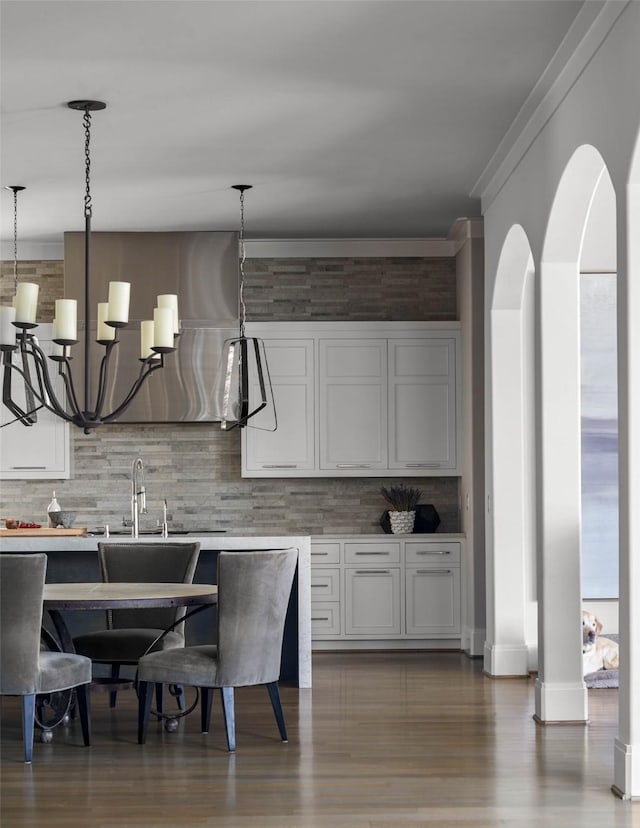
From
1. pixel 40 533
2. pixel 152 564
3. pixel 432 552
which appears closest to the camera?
pixel 152 564

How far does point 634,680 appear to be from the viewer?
3.64 meters

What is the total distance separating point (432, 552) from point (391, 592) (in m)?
0.39

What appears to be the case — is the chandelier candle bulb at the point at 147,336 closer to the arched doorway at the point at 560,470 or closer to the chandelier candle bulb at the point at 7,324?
the chandelier candle bulb at the point at 7,324

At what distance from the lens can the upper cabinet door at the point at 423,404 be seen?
7.52m

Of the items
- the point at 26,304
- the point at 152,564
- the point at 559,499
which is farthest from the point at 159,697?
the point at 559,499

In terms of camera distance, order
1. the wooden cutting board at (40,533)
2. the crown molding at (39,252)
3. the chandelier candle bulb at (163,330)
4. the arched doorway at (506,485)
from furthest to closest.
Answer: the crown molding at (39,252) → the wooden cutting board at (40,533) → the arched doorway at (506,485) → the chandelier candle bulb at (163,330)

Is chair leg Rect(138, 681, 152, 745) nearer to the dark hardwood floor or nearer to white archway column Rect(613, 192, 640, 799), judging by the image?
the dark hardwood floor

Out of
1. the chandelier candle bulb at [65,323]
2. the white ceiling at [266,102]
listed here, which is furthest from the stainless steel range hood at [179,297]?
the chandelier candle bulb at [65,323]

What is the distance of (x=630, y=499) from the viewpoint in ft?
12.1

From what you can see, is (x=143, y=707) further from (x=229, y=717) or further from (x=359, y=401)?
(x=359, y=401)

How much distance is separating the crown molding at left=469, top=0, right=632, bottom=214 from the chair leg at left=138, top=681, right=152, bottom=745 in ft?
10.1

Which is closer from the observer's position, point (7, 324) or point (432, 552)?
point (7, 324)

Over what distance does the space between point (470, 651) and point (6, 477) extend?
3.43 meters

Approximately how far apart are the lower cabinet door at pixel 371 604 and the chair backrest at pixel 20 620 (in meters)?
3.27
